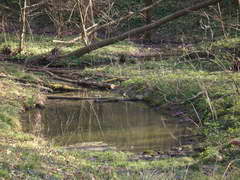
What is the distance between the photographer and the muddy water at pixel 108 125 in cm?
994

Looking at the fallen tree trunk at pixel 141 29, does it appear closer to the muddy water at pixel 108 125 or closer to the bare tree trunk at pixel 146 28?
the bare tree trunk at pixel 146 28

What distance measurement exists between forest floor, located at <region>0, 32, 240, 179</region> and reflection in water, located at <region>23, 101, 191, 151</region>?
1.50ft

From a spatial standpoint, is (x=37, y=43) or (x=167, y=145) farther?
(x=37, y=43)

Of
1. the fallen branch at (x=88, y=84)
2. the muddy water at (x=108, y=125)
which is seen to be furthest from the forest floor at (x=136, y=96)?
the muddy water at (x=108, y=125)

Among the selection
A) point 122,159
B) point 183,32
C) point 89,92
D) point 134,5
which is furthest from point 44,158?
point 134,5

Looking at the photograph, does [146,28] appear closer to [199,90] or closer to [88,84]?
[88,84]

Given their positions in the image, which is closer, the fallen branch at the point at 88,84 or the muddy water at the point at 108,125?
the muddy water at the point at 108,125

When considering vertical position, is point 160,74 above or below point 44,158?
above

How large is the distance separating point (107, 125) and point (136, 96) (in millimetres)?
2691

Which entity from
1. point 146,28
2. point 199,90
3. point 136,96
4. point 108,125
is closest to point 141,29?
point 146,28

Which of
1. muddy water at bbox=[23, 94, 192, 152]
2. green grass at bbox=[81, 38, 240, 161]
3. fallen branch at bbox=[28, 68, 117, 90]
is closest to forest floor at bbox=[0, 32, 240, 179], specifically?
green grass at bbox=[81, 38, 240, 161]

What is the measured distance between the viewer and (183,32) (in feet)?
82.5

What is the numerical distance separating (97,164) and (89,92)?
7.20 meters

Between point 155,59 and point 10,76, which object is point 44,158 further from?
point 155,59
